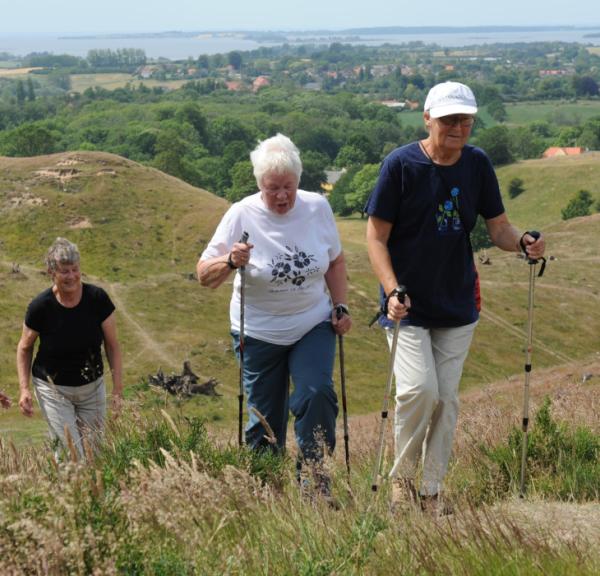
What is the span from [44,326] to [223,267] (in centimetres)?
160

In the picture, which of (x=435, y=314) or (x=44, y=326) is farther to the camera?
(x=44, y=326)

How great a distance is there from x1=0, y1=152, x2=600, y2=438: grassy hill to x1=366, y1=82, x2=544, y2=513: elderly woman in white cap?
1075 inches

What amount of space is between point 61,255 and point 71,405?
114 centimetres

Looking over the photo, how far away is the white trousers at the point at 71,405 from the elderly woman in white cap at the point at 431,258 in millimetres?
2259

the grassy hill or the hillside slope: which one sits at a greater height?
the grassy hill

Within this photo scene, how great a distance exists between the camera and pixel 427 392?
5.71 metres

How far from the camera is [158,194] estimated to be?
78375mm

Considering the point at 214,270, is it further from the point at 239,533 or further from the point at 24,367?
the point at 239,533

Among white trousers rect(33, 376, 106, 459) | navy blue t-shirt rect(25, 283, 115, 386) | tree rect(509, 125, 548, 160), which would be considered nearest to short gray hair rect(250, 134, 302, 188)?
navy blue t-shirt rect(25, 283, 115, 386)

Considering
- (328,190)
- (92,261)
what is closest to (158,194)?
(92,261)

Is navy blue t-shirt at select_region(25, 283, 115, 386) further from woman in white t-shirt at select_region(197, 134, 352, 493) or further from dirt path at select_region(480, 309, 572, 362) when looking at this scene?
dirt path at select_region(480, 309, 572, 362)

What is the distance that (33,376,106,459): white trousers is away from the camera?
6816 mm

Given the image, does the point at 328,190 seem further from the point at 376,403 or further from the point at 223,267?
the point at 223,267

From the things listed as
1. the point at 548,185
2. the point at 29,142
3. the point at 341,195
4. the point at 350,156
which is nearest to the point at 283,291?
the point at 548,185
